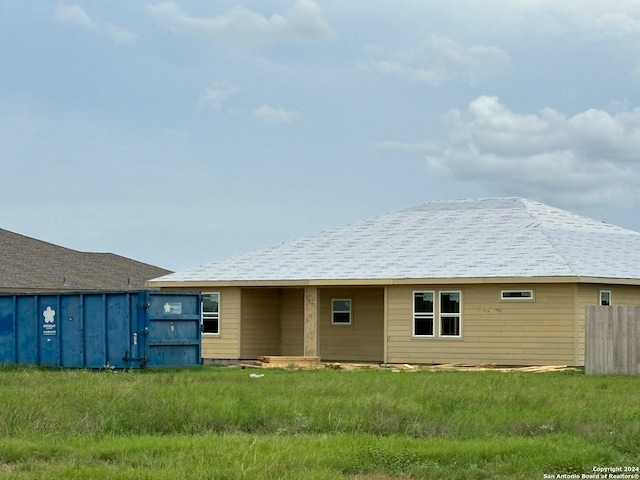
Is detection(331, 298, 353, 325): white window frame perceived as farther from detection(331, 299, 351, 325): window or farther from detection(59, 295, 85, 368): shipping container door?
detection(59, 295, 85, 368): shipping container door

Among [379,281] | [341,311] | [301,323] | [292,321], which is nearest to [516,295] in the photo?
[379,281]

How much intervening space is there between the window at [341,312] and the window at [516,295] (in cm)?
643

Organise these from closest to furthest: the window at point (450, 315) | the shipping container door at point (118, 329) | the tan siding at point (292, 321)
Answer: the shipping container door at point (118, 329), the window at point (450, 315), the tan siding at point (292, 321)

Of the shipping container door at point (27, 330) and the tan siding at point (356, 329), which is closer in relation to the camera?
the shipping container door at point (27, 330)

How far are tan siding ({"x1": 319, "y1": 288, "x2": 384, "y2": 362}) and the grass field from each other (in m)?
14.8

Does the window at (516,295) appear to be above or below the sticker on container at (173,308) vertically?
above

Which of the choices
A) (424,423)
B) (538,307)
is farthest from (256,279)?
(424,423)

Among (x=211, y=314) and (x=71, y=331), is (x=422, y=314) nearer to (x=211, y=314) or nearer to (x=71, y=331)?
(x=211, y=314)

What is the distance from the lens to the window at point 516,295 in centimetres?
3466

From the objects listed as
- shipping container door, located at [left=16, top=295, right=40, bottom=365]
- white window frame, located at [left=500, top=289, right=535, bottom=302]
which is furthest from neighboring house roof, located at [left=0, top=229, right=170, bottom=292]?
white window frame, located at [left=500, top=289, right=535, bottom=302]

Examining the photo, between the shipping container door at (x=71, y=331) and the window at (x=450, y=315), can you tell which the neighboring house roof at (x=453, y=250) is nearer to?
the window at (x=450, y=315)

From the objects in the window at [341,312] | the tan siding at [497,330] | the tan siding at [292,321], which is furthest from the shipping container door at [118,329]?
the window at [341,312]

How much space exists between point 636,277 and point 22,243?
34161 millimetres

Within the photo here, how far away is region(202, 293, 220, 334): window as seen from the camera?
39.6 m
